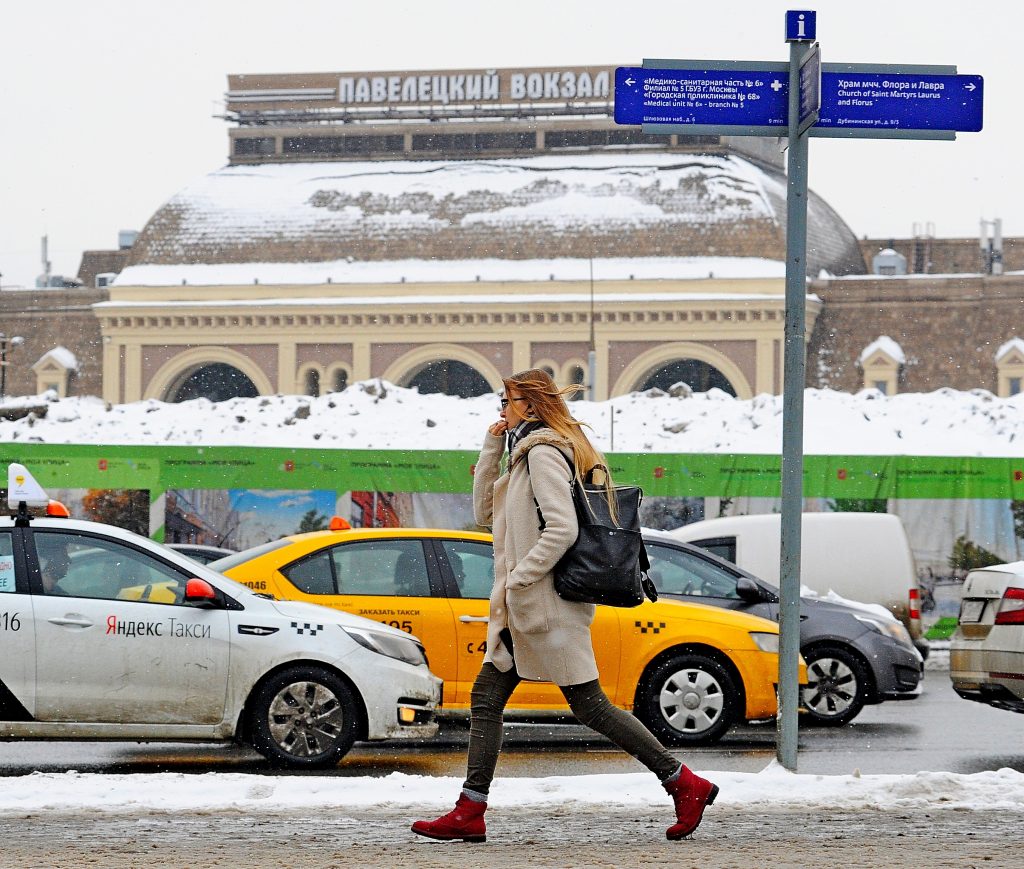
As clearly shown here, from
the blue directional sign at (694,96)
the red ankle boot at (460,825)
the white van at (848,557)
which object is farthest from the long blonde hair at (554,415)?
the white van at (848,557)

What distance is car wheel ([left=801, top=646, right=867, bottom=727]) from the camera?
1238 cm

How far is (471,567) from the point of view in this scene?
10883 millimetres

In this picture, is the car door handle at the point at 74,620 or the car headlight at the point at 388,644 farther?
the car headlight at the point at 388,644

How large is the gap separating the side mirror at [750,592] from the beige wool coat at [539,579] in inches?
212

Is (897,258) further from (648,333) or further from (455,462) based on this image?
(455,462)

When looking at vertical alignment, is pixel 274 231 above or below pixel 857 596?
above

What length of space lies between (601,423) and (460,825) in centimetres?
2399

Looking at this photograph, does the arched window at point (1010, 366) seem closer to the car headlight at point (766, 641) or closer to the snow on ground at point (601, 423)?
the snow on ground at point (601, 423)

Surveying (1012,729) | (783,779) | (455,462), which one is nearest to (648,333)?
(455,462)

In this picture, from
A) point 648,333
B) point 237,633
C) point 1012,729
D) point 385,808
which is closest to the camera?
point 385,808

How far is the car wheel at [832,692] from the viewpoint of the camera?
40.6 feet

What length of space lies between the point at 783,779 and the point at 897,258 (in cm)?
7469

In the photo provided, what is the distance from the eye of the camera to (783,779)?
7.62m

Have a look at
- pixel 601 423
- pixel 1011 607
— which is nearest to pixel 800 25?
pixel 1011 607
